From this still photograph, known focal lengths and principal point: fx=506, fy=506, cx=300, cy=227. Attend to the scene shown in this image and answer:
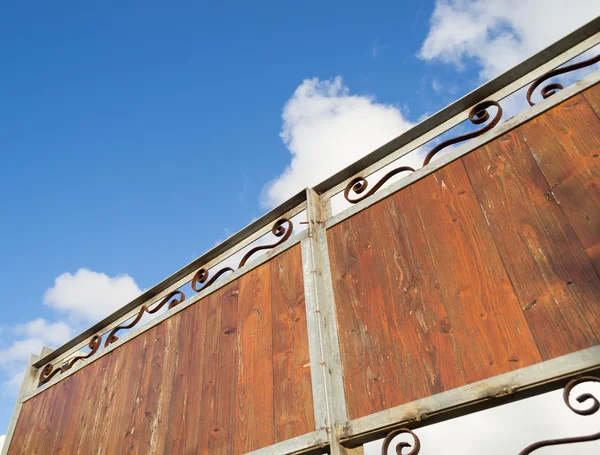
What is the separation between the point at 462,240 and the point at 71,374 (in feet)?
9.32

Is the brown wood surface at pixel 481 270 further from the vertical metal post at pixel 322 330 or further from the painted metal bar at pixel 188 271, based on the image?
the painted metal bar at pixel 188 271

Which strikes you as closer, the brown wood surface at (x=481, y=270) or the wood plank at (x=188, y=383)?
the brown wood surface at (x=481, y=270)

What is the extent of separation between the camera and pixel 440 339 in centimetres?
179

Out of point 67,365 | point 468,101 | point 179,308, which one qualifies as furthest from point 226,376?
point 67,365

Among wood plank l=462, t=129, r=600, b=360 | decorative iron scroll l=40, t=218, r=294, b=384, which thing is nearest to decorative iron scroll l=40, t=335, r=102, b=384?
decorative iron scroll l=40, t=218, r=294, b=384

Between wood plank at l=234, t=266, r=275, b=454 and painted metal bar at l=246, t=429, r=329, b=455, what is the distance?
5 centimetres

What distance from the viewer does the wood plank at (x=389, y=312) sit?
1774 millimetres

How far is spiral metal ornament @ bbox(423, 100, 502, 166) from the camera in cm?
215

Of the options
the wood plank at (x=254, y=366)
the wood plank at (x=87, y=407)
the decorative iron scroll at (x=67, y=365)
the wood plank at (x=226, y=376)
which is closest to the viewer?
the wood plank at (x=254, y=366)

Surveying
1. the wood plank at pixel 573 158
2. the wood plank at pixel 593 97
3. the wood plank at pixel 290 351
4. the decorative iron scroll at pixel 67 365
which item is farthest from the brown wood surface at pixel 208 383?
the wood plank at pixel 593 97

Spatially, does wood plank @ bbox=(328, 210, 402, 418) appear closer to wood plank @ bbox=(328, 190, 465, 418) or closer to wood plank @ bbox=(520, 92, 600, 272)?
wood plank @ bbox=(328, 190, 465, 418)

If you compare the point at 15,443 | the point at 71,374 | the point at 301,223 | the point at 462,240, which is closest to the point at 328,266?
the point at 301,223

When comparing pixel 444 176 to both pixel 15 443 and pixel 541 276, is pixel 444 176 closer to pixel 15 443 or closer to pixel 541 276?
pixel 541 276

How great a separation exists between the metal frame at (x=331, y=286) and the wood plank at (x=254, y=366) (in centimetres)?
8
